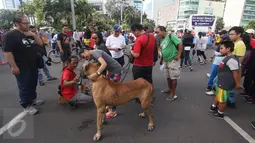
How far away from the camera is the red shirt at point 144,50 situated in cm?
298

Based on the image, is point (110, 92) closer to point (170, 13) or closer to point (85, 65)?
point (85, 65)

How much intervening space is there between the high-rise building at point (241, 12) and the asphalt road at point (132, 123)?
94908 mm

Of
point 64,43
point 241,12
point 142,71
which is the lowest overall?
point 142,71

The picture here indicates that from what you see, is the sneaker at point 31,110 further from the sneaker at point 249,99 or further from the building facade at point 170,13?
the building facade at point 170,13

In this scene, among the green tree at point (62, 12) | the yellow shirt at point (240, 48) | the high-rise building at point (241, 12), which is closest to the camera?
the yellow shirt at point (240, 48)

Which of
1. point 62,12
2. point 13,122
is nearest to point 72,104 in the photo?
point 13,122

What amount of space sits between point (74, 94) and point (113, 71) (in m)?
1.50

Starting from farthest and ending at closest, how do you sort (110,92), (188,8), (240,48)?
(188,8) → (240,48) → (110,92)

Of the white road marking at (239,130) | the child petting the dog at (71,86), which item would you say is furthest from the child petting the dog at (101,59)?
the white road marking at (239,130)

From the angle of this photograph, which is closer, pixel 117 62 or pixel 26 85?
pixel 117 62

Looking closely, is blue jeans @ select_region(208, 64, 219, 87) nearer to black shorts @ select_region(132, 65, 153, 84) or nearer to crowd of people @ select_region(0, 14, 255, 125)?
crowd of people @ select_region(0, 14, 255, 125)

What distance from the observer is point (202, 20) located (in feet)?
62.4

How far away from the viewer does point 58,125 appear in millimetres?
2982

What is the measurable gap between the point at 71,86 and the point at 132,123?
1.74 metres
